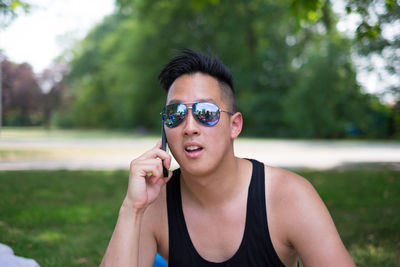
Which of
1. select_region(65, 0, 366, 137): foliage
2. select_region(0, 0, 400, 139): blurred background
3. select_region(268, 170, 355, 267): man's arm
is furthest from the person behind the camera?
select_region(65, 0, 366, 137): foliage

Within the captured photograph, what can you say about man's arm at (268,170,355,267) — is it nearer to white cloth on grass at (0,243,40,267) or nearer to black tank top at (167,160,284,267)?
black tank top at (167,160,284,267)

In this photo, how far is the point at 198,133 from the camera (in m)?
2.23

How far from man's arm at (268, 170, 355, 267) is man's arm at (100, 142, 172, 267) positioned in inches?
29.5

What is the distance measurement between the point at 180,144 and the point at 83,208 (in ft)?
15.3

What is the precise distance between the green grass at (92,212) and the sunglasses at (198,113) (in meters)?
2.54

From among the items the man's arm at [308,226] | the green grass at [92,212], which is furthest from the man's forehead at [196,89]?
the green grass at [92,212]

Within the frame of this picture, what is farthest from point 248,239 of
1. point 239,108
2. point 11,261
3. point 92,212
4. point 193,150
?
point 239,108

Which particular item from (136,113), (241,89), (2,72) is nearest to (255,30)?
(241,89)

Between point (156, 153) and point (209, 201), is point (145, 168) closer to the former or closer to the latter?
point (156, 153)

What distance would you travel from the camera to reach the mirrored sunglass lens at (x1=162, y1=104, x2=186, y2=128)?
226cm

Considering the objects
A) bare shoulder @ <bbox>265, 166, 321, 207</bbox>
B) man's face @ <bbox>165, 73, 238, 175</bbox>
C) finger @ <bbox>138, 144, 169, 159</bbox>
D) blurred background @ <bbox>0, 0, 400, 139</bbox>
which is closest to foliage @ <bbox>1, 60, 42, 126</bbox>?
blurred background @ <bbox>0, 0, 400, 139</bbox>

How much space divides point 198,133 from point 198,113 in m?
0.12

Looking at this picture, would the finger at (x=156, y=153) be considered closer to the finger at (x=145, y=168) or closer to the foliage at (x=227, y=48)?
the finger at (x=145, y=168)

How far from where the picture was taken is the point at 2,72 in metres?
10.8
